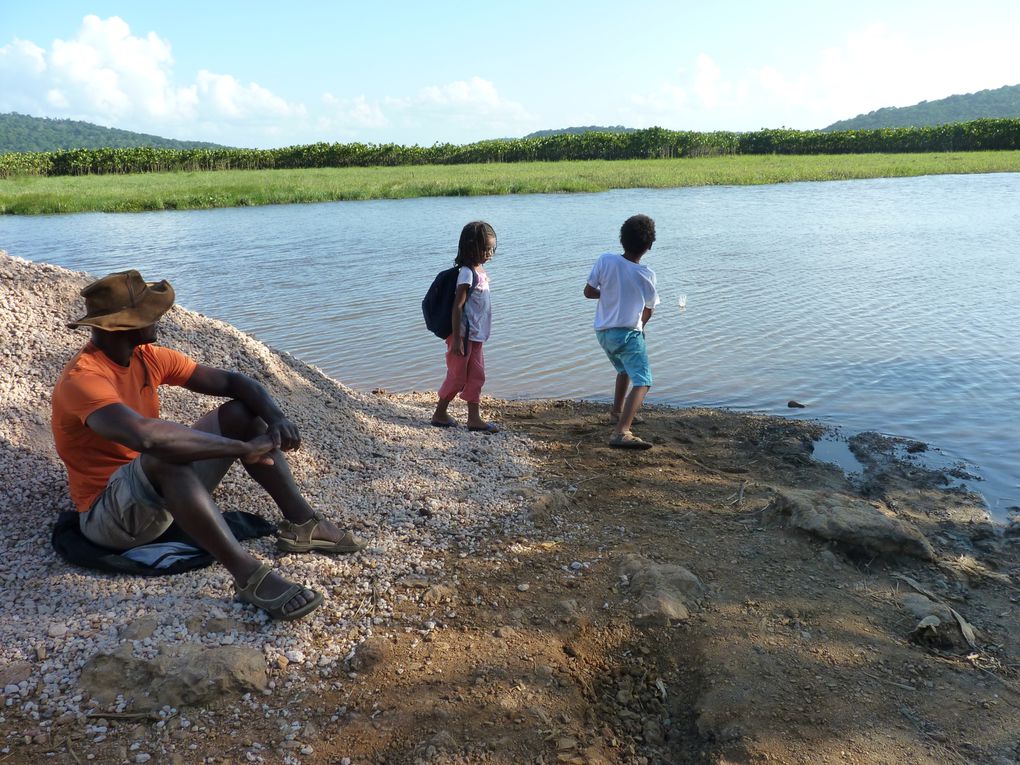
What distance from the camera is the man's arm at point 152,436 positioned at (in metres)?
3.03

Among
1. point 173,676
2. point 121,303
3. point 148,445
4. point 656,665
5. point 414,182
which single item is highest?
point 414,182

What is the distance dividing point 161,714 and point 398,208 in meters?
25.8

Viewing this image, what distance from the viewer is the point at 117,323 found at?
324 cm

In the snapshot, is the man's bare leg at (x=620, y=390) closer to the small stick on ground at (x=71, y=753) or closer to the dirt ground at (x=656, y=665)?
the dirt ground at (x=656, y=665)

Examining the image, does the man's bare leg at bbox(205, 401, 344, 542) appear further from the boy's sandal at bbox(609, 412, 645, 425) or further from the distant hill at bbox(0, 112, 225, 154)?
the distant hill at bbox(0, 112, 225, 154)

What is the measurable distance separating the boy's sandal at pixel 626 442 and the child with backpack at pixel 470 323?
949 millimetres

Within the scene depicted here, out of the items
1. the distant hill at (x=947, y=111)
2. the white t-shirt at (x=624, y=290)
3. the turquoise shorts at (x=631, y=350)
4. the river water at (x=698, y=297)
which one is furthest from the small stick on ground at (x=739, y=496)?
the distant hill at (x=947, y=111)

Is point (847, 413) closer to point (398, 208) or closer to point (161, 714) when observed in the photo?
point (161, 714)

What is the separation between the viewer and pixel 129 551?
11.3 ft

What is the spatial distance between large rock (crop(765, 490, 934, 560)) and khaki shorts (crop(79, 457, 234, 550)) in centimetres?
311

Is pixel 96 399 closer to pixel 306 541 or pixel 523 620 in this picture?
pixel 306 541

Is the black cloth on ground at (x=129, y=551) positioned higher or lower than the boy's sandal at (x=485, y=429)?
higher

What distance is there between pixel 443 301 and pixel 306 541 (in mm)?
2614

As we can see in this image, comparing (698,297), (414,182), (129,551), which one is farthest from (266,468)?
(414,182)
